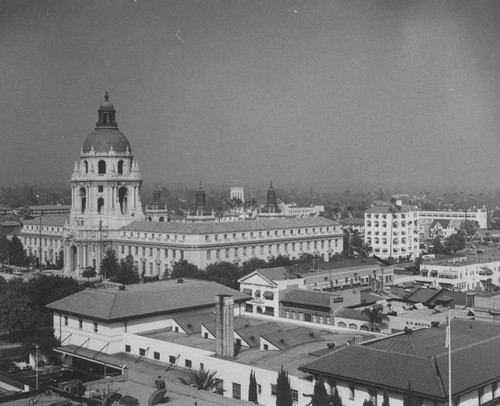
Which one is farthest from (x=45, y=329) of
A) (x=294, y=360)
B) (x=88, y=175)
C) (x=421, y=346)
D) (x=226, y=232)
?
(x=88, y=175)

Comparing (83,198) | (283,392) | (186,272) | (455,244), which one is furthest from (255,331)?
(455,244)

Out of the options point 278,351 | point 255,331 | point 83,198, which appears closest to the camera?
point 278,351

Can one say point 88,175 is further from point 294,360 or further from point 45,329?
point 294,360

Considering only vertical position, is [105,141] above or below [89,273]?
above

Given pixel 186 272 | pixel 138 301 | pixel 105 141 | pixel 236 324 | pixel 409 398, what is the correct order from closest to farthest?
pixel 409 398
pixel 236 324
pixel 138 301
pixel 186 272
pixel 105 141

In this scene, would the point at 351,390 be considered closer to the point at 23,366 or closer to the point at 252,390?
the point at 252,390

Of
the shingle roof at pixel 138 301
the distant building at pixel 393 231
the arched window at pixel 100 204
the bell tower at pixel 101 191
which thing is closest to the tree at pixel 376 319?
the shingle roof at pixel 138 301
